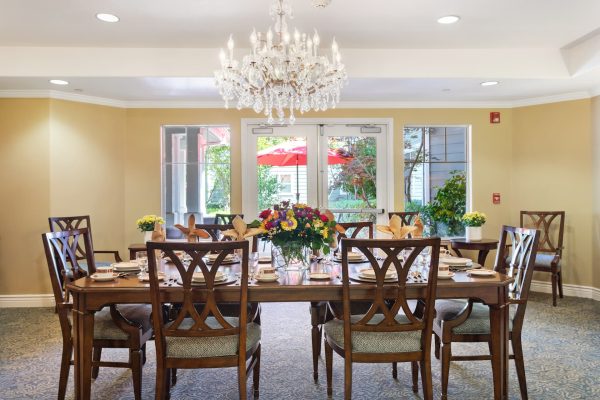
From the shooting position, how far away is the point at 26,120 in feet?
15.5

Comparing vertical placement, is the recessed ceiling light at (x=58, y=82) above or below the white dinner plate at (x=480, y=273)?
above

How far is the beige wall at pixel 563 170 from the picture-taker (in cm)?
504

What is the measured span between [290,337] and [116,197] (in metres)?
2.87

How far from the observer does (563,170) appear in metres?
5.16

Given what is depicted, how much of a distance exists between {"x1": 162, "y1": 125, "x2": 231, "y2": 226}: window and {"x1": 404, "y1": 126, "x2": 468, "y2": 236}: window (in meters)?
2.23

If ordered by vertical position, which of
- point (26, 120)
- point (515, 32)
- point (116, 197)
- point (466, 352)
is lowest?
point (466, 352)

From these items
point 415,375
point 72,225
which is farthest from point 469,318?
point 72,225

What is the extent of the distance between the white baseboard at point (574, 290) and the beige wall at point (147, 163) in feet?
0.30

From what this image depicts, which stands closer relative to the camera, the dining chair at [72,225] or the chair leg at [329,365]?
the chair leg at [329,365]

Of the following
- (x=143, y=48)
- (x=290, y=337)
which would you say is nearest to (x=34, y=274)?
(x=143, y=48)

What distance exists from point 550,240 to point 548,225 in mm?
285

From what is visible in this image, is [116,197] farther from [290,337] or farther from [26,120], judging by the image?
[290,337]

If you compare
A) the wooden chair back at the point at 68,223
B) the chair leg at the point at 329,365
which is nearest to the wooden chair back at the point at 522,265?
the chair leg at the point at 329,365

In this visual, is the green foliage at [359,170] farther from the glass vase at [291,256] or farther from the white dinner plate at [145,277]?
the white dinner plate at [145,277]
